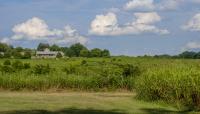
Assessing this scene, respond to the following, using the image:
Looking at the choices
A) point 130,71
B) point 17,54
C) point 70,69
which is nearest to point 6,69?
point 70,69

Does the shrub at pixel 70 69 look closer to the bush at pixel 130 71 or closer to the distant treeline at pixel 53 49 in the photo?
the bush at pixel 130 71

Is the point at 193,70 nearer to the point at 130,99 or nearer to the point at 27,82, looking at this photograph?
the point at 130,99

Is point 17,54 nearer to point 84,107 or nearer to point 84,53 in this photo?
point 84,53

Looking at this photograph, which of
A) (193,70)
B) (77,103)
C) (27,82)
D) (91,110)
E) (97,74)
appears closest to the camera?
(91,110)

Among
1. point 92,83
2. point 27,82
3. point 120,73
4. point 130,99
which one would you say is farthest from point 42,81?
point 130,99

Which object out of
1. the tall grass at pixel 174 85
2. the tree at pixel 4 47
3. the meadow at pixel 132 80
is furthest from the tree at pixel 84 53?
the tall grass at pixel 174 85

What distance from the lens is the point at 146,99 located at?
64.4 feet

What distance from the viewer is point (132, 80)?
82.9 ft

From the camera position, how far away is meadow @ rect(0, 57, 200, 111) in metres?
18.4

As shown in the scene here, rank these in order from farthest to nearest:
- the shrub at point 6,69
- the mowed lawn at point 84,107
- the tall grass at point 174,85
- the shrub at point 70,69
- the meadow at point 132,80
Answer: the shrub at point 70,69, the shrub at point 6,69, the meadow at point 132,80, the tall grass at point 174,85, the mowed lawn at point 84,107

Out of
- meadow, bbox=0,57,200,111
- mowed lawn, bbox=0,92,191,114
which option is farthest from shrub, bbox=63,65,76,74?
mowed lawn, bbox=0,92,191,114

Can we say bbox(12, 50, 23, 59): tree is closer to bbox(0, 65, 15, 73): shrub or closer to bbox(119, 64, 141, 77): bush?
bbox(0, 65, 15, 73): shrub

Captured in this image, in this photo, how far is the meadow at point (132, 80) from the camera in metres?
18.4

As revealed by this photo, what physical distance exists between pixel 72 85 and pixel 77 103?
7.81 meters
